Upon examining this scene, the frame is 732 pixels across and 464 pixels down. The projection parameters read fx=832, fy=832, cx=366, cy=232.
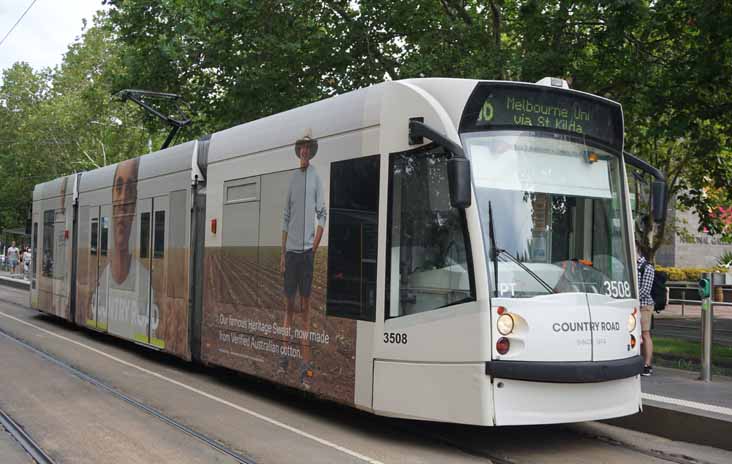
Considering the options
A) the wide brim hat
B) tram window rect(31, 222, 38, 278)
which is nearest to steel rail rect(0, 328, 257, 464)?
the wide brim hat

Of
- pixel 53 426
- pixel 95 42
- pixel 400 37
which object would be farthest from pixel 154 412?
pixel 95 42

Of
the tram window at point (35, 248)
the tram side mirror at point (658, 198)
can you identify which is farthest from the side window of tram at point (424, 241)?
the tram window at point (35, 248)

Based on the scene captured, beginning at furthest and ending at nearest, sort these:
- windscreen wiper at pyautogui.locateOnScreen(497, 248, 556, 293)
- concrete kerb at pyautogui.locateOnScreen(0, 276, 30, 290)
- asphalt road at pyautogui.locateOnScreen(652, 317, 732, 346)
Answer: concrete kerb at pyautogui.locateOnScreen(0, 276, 30, 290) < asphalt road at pyautogui.locateOnScreen(652, 317, 732, 346) < windscreen wiper at pyautogui.locateOnScreen(497, 248, 556, 293)

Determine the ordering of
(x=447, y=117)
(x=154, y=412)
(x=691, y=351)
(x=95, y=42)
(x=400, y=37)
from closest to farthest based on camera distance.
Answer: (x=447, y=117) → (x=154, y=412) → (x=691, y=351) → (x=400, y=37) → (x=95, y=42)

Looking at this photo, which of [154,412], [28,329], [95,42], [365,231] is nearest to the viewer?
[365,231]

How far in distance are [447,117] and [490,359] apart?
1987 millimetres

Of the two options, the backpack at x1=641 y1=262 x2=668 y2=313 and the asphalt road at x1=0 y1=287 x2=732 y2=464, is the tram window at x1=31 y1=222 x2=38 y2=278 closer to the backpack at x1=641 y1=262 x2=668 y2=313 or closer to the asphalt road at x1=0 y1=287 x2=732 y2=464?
the asphalt road at x1=0 y1=287 x2=732 y2=464

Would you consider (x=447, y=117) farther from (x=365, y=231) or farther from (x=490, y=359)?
(x=490, y=359)

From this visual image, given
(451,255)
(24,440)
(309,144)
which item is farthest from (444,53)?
(24,440)

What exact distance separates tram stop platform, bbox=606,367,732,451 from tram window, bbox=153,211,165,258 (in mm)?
6670

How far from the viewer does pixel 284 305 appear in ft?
28.0

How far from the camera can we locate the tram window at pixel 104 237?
14297mm

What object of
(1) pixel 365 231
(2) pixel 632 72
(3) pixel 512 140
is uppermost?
(2) pixel 632 72

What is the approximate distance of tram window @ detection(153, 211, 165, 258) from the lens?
1185 centimetres
